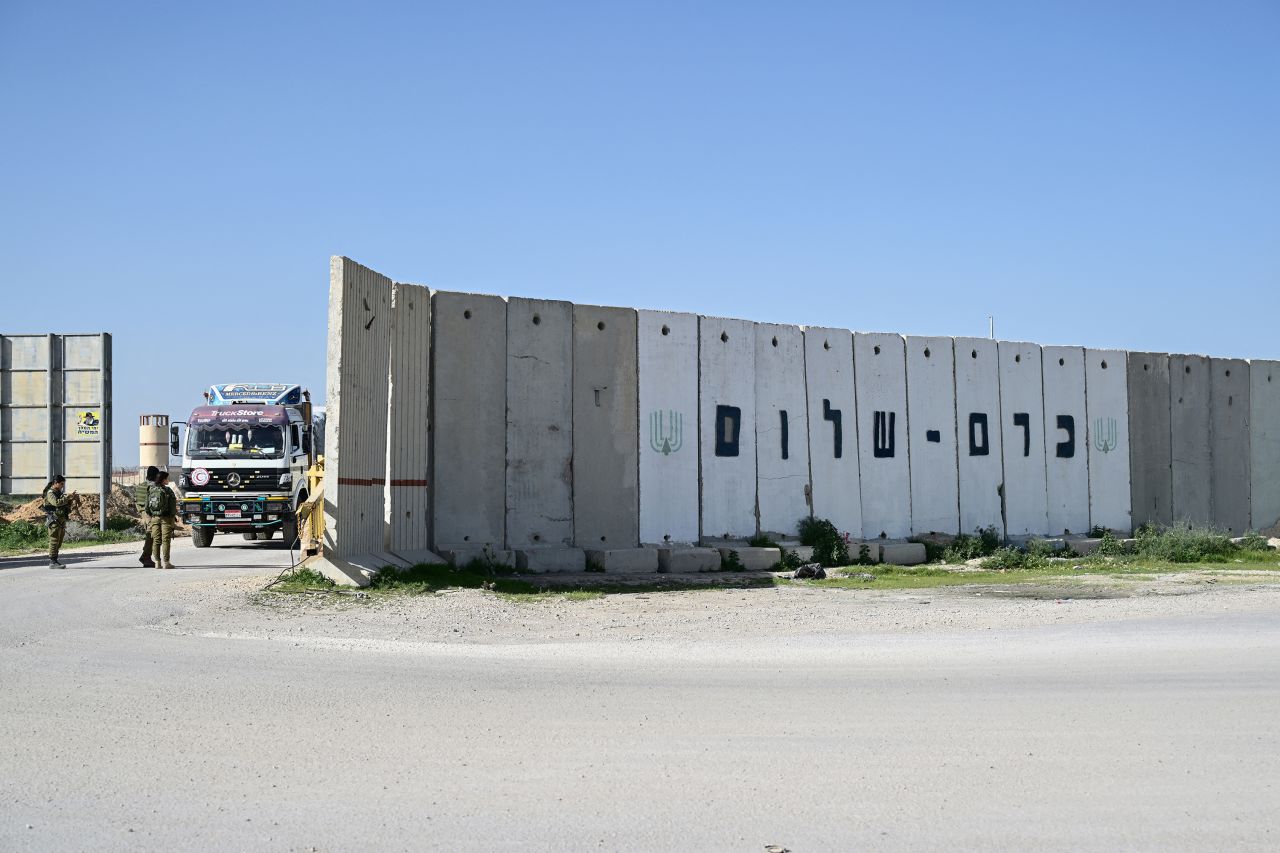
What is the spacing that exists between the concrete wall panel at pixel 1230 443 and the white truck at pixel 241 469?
18609 millimetres

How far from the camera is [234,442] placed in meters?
22.6

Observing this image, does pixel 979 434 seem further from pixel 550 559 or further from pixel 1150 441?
pixel 550 559

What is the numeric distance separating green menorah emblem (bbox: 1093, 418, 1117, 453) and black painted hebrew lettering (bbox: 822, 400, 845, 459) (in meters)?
6.28

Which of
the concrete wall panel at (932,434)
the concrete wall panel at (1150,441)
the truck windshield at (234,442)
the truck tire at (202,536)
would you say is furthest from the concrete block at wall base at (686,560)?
the truck tire at (202,536)

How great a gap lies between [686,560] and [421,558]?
420 centimetres

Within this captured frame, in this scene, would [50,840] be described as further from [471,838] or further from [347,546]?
[347,546]

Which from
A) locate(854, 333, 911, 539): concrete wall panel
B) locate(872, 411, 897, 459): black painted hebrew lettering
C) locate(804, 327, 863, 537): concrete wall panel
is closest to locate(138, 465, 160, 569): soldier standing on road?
locate(804, 327, 863, 537): concrete wall panel

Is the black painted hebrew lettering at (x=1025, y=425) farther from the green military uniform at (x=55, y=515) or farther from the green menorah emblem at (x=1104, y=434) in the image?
the green military uniform at (x=55, y=515)

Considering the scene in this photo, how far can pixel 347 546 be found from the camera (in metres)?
13.3

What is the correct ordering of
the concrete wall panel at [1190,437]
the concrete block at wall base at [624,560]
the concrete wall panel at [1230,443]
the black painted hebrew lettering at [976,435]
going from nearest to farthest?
1. the concrete block at wall base at [624,560]
2. the black painted hebrew lettering at [976,435]
3. the concrete wall panel at [1190,437]
4. the concrete wall panel at [1230,443]

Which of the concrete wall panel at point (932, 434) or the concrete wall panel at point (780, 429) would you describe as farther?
the concrete wall panel at point (932, 434)

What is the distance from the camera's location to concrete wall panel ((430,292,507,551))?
1558 cm

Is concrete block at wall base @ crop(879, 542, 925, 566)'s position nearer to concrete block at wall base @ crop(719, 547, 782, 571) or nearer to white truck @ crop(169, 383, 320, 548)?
concrete block at wall base @ crop(719, 547, 782, 571)

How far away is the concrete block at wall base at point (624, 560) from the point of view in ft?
53.9
